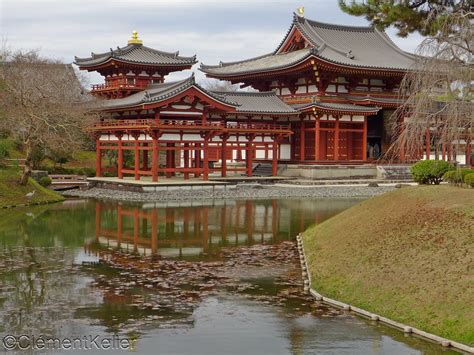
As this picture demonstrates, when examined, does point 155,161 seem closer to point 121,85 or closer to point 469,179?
point 121,85

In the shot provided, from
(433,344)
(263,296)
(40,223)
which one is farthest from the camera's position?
(40,223)

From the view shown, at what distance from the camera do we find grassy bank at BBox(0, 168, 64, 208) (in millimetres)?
36125

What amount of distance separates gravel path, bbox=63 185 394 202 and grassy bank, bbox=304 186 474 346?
18.2 m

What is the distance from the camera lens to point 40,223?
29078 mm

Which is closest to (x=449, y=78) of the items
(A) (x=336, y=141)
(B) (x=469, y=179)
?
(B) (x=469, y=179)

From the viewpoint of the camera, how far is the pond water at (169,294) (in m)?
12.5

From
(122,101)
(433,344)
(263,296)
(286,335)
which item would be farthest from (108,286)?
(122,101)


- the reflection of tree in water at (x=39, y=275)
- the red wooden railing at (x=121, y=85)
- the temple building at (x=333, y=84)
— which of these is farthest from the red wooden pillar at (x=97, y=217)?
the temple building at (x=333, y=84)

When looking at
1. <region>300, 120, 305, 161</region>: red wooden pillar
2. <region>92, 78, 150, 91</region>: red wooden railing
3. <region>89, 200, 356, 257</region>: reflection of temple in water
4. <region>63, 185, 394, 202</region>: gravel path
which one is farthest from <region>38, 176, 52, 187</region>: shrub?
<region>300, 120, 305, 161</region>: red wooden pillar

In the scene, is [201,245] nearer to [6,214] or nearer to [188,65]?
[6,214]

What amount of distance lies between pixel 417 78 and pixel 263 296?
33.9 feet

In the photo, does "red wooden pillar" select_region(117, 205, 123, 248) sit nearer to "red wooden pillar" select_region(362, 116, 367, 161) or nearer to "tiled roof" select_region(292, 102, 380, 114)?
"tiled roof" select_region(292, 102, 380, 114)

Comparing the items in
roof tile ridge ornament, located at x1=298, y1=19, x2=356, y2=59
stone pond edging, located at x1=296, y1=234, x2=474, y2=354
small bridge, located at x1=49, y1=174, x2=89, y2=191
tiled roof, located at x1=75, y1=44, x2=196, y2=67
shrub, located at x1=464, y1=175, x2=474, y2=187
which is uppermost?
roof tile ridge ornament, located at x1=298, y1=19, x2=356, y2=59

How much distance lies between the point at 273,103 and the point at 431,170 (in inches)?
1101
